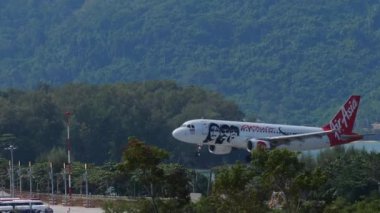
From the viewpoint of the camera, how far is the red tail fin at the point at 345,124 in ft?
345

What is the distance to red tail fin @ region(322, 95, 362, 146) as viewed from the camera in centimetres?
10519

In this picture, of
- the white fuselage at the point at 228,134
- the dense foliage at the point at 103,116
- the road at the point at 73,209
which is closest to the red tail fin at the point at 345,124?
the white fuselage at the point at 228,134

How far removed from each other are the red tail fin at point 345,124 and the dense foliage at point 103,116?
3029cm

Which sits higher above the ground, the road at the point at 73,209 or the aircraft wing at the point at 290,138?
the aircraft wing at the point at 290,138

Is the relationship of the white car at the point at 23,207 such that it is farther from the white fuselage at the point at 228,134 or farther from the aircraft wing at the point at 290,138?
the aircraft wing at the point at 290,138

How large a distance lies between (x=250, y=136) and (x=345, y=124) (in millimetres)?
9933

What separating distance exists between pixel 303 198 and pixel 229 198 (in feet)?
9.43

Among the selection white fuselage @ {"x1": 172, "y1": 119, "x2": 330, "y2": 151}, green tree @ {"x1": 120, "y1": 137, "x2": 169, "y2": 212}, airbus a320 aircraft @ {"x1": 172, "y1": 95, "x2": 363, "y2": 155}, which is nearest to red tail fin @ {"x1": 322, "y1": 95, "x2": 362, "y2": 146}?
airbus a320 aircraft @ {"x1": 172, "y1": 95, "x2": 363, "y2": 155}

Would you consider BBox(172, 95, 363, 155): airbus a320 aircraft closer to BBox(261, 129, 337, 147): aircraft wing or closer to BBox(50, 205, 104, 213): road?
BBox(261, 129, 337, 147): aircraft wing

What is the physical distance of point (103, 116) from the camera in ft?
498

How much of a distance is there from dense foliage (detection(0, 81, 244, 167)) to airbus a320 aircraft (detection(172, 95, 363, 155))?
107 feet

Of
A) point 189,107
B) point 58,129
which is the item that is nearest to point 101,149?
point 58,129

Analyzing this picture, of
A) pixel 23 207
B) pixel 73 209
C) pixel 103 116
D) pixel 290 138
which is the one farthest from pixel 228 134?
pixel 103 116

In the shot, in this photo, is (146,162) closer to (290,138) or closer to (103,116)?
(290,138)
